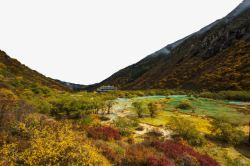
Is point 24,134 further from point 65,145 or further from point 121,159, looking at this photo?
point 121,159

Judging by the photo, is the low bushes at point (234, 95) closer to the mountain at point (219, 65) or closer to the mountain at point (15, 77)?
the mountain at point (219, 65)

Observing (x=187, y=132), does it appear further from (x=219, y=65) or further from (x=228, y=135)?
(x=219, y=65)

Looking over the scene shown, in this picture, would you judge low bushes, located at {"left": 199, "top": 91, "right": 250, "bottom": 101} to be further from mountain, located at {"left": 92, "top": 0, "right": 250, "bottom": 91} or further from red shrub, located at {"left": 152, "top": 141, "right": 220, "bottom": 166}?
red shrub, located at {"left": 152, "top": 141, "right": 220, "bottom": 166}

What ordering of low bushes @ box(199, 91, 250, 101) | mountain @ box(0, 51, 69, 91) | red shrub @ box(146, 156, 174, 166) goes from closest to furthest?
red shrub @ box(146, 156, 174, 166)
low bushes @ box(199, 91, 250, 101)
mountain @ box(0, 51, 69, 91)

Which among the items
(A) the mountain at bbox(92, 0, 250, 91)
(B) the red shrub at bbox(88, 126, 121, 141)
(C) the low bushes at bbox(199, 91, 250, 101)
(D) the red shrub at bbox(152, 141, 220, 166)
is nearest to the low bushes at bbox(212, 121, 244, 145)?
(D) the red shrub at bbox(152, 141, 220, 166)

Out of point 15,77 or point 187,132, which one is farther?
point 15,77

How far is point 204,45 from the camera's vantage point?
409 feet

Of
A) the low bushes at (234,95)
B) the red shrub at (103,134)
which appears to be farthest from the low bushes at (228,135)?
the low bushes at (234,95)

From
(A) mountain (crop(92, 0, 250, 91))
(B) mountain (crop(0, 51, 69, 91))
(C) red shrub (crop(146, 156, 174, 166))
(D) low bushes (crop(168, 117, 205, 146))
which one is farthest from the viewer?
(A) mountain (crop(92, 0, 250, 91))

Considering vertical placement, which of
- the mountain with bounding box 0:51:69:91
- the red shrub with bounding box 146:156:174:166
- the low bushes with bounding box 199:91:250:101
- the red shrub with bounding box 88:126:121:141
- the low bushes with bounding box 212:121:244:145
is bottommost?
the low bushes with bounding box 212:121:244:145

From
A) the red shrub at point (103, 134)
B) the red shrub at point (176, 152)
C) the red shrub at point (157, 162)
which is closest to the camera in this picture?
the red shrub at point (157, 162)

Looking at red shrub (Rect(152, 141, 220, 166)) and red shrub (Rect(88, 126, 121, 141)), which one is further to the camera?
red shrub (Rect(88, 126, 121, 141))

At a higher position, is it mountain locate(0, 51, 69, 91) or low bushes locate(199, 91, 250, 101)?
mountain locate(0, 51, 69, 91)

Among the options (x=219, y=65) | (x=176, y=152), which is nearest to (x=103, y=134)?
(x=176, y=152)
